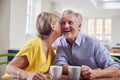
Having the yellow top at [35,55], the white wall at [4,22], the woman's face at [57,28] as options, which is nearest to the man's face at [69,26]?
the woman's face at [57,28]

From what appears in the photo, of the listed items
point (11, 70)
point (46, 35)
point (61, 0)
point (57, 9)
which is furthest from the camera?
point (57, 9)

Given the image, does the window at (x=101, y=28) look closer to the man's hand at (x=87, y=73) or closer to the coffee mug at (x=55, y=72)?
the man's hand at (x=87, y=73)

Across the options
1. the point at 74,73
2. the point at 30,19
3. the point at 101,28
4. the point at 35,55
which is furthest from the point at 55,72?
the point at 101,28

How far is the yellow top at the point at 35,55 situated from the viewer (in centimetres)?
133

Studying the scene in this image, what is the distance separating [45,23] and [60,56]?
10.5 inches

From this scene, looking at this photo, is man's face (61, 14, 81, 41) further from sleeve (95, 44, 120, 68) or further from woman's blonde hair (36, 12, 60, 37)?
sleeve (95, 44, 120, 68)

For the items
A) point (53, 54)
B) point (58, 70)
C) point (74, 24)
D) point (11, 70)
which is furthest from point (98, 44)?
point (11, 70)

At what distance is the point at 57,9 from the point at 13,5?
4016mm

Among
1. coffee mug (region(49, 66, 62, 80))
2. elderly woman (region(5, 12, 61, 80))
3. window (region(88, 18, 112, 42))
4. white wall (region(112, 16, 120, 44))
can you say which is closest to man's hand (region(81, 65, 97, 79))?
coffee mug (region(49, 66, 62, 80))

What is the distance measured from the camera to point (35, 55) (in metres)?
1.36

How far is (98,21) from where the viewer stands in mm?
11633

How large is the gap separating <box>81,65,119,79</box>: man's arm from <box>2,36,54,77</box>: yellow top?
29cm

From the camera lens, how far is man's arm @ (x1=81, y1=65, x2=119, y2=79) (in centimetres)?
123

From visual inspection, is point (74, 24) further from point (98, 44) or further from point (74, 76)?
point (74, 76)
